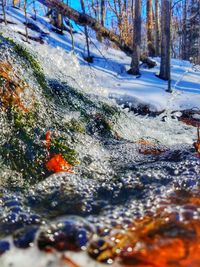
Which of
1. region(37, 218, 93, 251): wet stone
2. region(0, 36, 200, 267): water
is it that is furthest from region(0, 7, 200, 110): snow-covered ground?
region(37, 218, 93, 251): wet stone

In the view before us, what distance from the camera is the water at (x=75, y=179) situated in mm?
1651

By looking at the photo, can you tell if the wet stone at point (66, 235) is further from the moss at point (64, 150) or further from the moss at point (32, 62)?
the moss at point (32, 62)

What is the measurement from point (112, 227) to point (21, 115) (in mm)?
1732

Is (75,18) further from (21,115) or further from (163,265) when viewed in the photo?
(163,265)

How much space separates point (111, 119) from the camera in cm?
449

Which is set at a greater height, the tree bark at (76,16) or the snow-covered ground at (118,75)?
the tree bark at (76,16)

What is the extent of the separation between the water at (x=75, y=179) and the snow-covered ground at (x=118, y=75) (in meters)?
5.03

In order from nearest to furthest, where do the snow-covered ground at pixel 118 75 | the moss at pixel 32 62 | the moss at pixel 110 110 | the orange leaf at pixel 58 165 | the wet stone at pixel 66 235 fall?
the wet stone at pixel 66 235
the orange leaf at pixel 58 165
the moss at pixel 32 62
the moss at pixel 110 110
the snow-covered ground at pixel 118 75

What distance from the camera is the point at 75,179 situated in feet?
8.75

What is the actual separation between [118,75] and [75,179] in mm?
12336

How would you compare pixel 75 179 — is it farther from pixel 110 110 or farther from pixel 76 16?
pixel 76 16

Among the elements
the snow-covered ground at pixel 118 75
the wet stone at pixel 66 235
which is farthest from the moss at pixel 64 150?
the snow-covered ground at pixel 118 75

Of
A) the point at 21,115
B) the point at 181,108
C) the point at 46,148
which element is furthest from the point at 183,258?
the point at 181,108

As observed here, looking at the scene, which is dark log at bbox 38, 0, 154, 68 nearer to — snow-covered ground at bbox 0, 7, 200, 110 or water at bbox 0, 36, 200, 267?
snow-covered ground at bbox 0, 7, 200, 110
